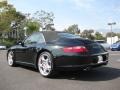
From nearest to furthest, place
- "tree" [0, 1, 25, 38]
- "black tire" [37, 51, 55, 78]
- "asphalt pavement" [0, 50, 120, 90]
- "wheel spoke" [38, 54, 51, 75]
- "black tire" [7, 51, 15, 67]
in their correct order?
"asphalt pavement" [0, 50, 120, 90]
"black tire" [37, 51, 55, 78]
"wheel spoke" [38, 54, 51, 75]
"black tire" [7, 51, 15, 67]
"tree" [0, 1, 25, 38]

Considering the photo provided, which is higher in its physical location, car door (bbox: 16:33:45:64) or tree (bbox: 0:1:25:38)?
tree (bbox: 0:1:25:38)

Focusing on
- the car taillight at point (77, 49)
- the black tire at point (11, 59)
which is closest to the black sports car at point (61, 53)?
the car taillight at point (77, 49)

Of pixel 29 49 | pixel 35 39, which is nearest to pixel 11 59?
pixel 29 49

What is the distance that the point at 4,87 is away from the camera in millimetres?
6445

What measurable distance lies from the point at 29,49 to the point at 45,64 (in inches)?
38.0

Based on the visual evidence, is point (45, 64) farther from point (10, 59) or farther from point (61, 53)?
point (10, 59)

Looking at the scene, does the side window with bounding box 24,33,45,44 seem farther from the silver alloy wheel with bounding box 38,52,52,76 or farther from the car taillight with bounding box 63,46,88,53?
the car taillight with bounding box 63,46,88,53

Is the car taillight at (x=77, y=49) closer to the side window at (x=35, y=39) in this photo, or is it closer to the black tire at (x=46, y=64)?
the black tire at (x=46, y=64)

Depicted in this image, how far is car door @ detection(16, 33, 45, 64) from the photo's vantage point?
8.17m

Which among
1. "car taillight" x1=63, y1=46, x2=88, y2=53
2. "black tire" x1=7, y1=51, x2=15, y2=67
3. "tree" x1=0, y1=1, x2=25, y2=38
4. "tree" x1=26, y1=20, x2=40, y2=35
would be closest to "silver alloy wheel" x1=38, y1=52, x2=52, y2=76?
"car taillight" x1=63, y1=46, x2=88, y2=53

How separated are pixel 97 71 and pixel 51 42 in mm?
1834

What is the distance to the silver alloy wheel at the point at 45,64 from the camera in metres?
7.57

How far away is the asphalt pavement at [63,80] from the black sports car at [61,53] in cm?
33

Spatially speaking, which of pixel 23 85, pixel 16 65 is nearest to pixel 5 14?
pixel 16 65
